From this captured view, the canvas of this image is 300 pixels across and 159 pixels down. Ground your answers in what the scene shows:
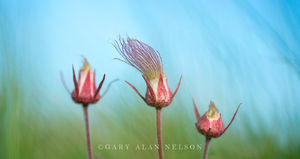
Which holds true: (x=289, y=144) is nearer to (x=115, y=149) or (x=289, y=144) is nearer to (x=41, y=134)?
(x=115, y=149)

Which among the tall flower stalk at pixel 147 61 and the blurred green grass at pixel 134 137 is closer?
the tall flower stalk at pixel 147 61

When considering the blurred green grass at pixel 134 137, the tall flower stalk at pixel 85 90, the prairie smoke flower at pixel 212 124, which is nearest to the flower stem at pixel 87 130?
→ the tall flower stalk at pixel 85 90

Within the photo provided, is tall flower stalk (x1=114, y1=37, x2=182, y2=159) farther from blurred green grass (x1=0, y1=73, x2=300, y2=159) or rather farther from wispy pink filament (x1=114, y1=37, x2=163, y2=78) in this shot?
blurred green grass (x1=0, y1=73, x2=300, y2=159)

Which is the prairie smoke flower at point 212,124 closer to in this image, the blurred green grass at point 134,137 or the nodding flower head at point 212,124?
the nodding flower head at point 212,124

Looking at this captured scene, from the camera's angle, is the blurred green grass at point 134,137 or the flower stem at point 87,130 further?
the blurred green grass at point 134,137

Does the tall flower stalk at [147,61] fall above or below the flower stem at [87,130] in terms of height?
above

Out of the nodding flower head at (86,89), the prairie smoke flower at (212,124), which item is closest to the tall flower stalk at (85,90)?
the nodding flower head at (86,89)

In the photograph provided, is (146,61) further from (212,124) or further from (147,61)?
(212,124)

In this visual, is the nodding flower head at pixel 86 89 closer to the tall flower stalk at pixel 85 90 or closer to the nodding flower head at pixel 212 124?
the tall flower stalk at pixel 85 90

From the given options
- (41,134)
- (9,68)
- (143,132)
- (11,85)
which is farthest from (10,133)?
(143,132)
